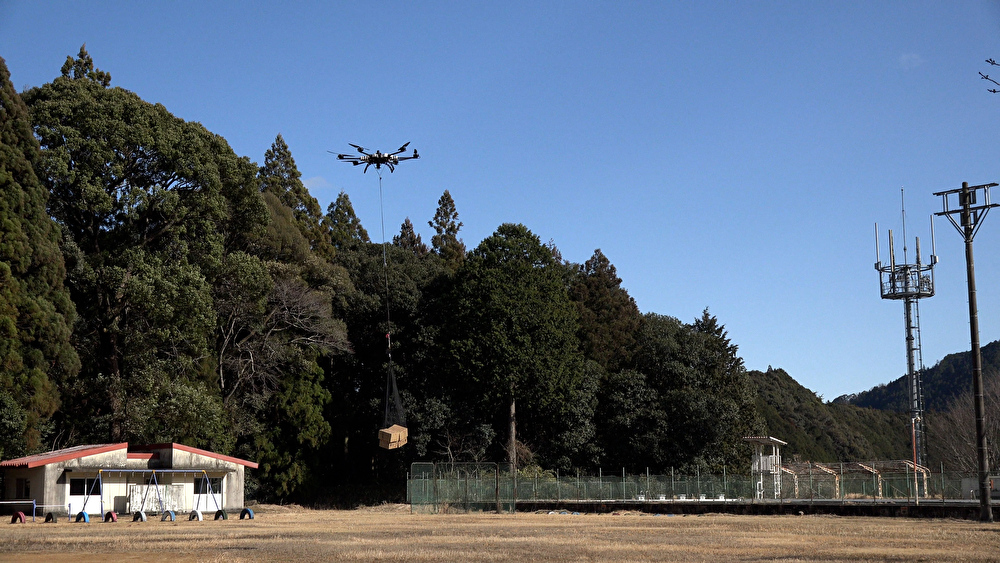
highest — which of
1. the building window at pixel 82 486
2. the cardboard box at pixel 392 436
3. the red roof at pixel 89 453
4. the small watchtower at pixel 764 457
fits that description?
the cardboard box at pixel 392 436

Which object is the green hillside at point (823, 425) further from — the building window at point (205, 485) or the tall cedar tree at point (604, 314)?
the building window at point (205, 485)

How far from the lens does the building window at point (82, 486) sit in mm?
34500

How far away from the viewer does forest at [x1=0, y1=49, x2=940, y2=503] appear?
3618 centimetres

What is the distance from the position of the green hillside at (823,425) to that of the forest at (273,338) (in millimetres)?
35124

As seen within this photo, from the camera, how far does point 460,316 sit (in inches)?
1932

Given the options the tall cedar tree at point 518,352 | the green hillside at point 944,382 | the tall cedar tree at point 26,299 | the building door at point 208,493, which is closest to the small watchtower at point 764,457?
the tall cedar tree at point 518,352

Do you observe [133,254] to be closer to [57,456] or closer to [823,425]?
[57,456]

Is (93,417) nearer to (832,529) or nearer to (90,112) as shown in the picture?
(90,112)

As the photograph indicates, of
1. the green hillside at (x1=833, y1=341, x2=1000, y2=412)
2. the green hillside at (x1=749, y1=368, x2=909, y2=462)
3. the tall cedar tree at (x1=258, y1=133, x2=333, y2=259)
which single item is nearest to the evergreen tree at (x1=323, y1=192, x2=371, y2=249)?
the tall cedar tree at (x1=258, y1=133, x2=333, y2=259)

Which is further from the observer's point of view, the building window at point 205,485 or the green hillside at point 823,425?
the green hillside at point 823,425

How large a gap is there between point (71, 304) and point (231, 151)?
443 inches

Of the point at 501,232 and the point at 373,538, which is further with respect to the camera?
the point at 501,232

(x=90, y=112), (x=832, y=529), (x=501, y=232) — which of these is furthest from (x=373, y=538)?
(x=501, y=232)

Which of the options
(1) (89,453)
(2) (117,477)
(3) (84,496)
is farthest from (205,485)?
(1) (89,453)
